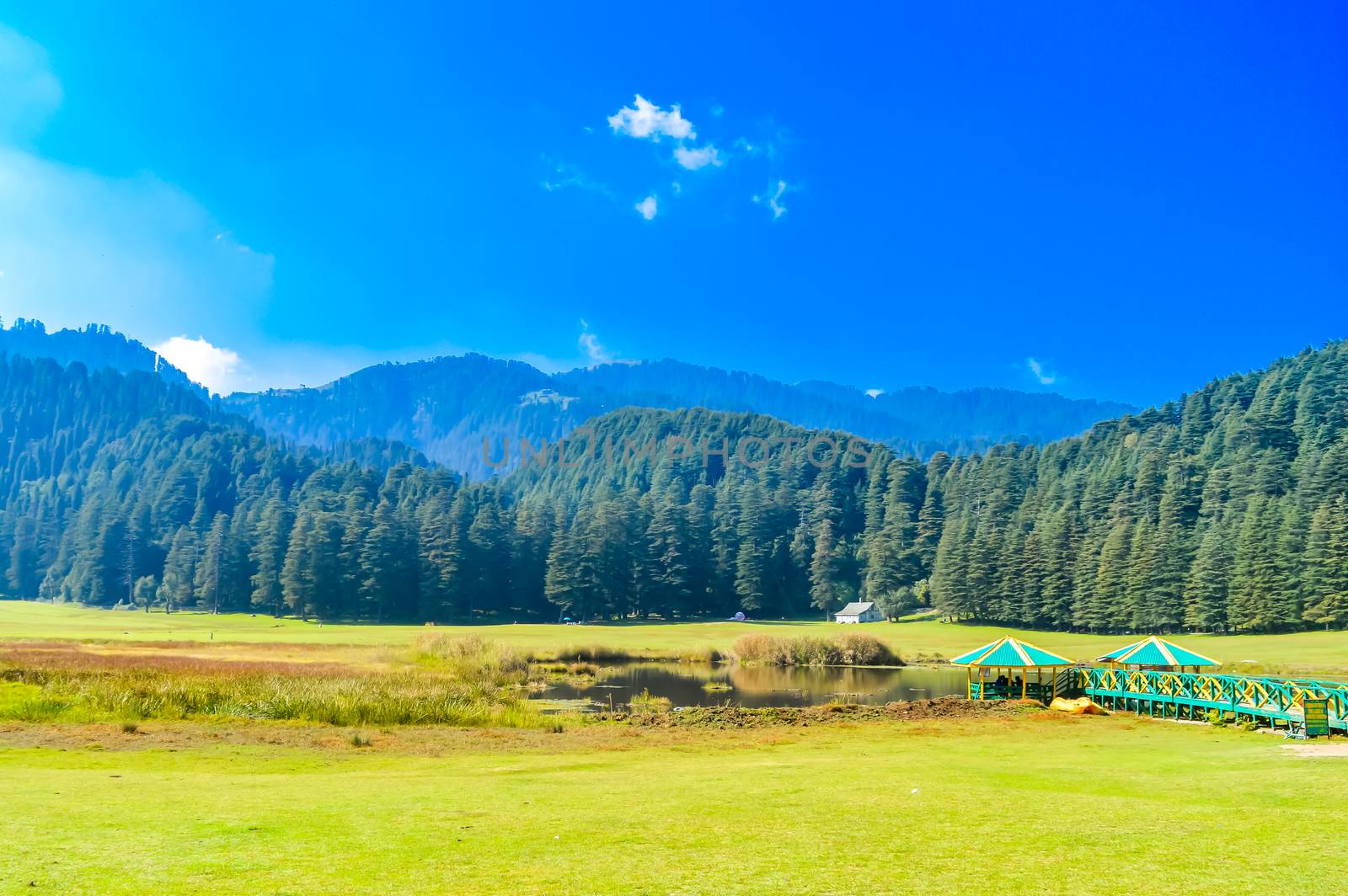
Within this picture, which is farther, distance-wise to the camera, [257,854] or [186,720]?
[186,720]

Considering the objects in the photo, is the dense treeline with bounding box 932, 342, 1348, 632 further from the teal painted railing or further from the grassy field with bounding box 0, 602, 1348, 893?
the grassy field with bounding box 0, 602, 1348, 893

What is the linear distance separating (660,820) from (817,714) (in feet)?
72.9

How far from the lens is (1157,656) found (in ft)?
122

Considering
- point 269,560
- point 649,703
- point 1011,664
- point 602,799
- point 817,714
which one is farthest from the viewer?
point 269,560

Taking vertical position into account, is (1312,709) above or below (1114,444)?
below

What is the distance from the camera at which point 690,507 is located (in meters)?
160

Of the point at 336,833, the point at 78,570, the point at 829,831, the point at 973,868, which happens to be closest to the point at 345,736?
the point at 336,833

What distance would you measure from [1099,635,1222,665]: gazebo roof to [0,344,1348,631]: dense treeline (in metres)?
57.7

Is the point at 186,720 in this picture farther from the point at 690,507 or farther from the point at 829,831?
the point at 690,507

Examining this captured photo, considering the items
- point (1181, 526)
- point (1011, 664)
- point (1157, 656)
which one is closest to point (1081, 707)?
point (1011, 664)

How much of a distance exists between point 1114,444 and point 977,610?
6492cm

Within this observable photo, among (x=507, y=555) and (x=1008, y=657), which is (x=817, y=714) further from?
(x=507, y=555)

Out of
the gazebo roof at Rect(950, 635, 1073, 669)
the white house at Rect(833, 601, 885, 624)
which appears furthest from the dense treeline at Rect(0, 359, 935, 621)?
the gazebo roof at Rect(950, 635, 1073, 669)

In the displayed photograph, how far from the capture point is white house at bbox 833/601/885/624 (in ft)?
408
